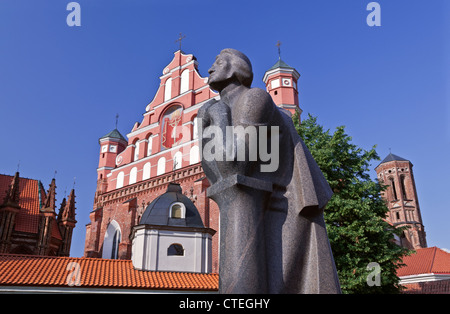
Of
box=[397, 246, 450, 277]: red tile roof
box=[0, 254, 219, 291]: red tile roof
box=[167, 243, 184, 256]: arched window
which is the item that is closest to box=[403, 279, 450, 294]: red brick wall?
box=[397, 246, 450, 277]: red tile roof

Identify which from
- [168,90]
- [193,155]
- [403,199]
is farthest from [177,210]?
[403,199]

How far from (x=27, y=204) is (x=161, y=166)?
12957 millimetres

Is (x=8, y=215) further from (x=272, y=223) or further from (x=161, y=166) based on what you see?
(x=272, y=223)

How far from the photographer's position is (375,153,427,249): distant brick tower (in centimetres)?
5150

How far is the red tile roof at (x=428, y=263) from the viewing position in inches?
1211

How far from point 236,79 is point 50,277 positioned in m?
14.4

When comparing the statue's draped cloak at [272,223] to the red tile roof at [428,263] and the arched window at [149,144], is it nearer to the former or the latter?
the arched window at [149,144]

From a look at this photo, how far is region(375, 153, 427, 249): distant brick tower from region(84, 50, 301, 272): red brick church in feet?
114

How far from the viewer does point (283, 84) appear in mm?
24422

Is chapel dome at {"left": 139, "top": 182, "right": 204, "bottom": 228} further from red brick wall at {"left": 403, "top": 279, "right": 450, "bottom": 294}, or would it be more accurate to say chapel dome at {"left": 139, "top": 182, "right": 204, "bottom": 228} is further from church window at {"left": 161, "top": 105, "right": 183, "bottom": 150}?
red brick wall at {"left": 403, "top": 279, "right": 450, "bottom": 294}

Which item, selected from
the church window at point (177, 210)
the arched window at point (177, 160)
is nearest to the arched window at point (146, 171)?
the arched window at point (177, 160)
